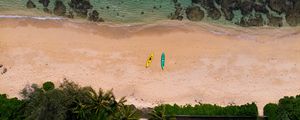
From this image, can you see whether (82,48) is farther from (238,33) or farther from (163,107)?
(238,33)

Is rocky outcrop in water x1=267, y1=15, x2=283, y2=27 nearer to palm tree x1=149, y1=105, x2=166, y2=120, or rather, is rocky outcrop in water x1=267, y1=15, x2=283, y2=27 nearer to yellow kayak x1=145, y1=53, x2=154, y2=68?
yellow kayak x1=145, y1=53, x2=154, y2=68

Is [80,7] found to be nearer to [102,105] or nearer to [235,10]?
[102,105]

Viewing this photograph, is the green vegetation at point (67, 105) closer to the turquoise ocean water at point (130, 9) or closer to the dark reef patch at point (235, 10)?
the turquoise ocean water at point (130, 9)

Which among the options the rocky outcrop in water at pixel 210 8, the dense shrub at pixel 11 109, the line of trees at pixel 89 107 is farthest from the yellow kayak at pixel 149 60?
the dense shrub at pixel 11 109

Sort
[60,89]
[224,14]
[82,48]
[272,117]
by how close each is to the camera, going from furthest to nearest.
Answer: [224,14]
[82,48]
[272,117]
[60,89]

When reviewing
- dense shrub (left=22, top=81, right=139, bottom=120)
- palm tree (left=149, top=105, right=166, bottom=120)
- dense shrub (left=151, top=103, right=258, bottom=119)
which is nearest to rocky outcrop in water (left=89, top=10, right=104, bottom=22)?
dense shrub (left=22, top=81, right=139, bottom=120)

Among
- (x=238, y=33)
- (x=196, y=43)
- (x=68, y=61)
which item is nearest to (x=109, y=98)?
(x=68, y=61)

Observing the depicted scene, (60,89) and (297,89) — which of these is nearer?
(60,89)
